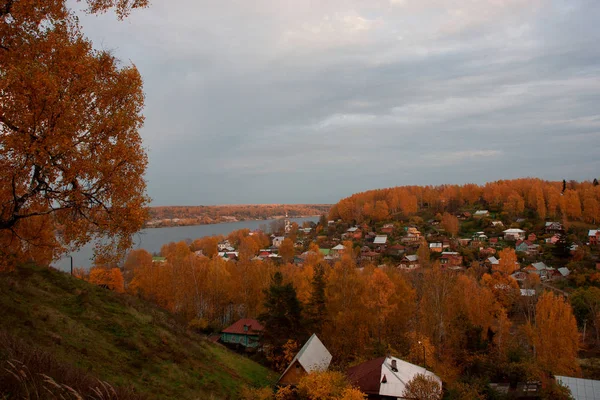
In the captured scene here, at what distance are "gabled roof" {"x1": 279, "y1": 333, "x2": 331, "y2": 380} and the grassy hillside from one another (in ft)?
6.88

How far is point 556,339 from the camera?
19578 mm

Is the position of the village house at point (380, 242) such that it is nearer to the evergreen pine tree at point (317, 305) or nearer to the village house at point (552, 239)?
the village house at point (552, 239)

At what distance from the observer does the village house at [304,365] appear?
1550 cm

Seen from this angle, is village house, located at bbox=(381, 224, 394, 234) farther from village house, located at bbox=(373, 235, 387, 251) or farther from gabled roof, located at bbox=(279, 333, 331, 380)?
gabled roof, located at bbox=(279, 333, 331, 380)

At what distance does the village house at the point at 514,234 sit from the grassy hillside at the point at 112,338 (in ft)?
167

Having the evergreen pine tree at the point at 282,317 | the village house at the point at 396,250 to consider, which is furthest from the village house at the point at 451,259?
the evergreen pine tree at the point at 282,317

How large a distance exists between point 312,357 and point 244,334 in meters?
8.91

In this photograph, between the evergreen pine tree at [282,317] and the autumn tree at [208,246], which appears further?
the autumn tree at [208,246]

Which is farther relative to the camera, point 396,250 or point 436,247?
point 396,250

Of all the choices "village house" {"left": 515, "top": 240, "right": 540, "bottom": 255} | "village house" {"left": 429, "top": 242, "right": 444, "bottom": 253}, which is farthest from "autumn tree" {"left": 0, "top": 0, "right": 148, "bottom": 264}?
"village house" {"left": 515, "top": 240, "right": 540, "bottom": 255}

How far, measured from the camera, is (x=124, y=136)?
221 inches

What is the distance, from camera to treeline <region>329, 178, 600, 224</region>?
6106cm

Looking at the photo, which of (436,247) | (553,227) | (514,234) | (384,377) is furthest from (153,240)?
(384,377)

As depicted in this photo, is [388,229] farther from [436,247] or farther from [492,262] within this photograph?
[492,262]
